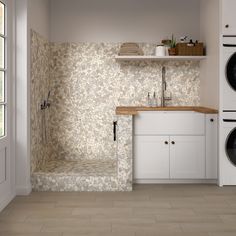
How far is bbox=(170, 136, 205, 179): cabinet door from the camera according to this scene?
5.10 m

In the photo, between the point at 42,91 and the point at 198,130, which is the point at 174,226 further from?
the point at 42,91

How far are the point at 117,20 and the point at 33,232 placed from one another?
3434 mm

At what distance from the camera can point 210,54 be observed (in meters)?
5.38

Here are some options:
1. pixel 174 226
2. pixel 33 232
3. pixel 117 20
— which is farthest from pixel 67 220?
pixel 117 20

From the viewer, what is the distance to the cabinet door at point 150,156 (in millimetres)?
5086

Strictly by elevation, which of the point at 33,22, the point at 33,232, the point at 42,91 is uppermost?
the point at 33,22

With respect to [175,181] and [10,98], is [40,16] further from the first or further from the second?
[175,181]

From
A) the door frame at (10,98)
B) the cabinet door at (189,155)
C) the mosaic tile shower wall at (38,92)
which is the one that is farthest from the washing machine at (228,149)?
the door frame at (10,98)

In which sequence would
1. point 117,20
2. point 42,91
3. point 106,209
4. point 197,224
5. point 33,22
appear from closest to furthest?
point 197,224
point 106,209
point 33,22
point 42,91
point 117,20

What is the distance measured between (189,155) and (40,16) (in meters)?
2.40

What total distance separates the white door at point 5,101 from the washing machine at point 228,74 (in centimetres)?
232

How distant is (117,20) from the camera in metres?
5.95

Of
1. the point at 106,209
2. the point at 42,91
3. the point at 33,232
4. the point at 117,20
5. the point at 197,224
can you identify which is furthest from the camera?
the point at 117,20

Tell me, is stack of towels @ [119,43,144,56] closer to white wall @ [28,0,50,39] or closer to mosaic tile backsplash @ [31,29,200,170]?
mosaic tile backsplash @ [31,29,200,170]
